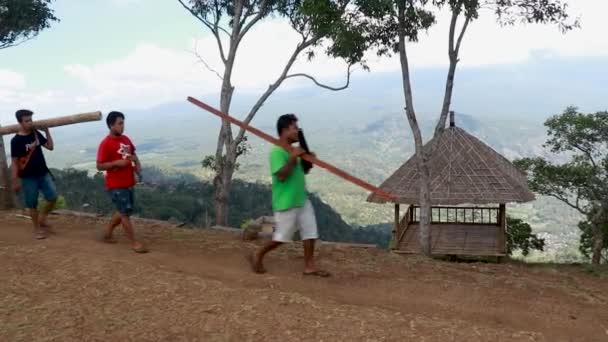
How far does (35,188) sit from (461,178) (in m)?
10.9

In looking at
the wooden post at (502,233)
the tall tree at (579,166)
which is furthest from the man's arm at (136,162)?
the tall tree at (579,166)

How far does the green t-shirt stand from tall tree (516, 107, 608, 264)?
55.8 feet

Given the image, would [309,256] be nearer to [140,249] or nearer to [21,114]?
[140,249]

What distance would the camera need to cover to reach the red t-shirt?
635cm

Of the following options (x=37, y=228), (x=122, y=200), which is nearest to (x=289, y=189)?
(x=122, y=200)

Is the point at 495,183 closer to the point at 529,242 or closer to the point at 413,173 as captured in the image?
the point at 413,173

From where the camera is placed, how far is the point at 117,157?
6434 millimetres

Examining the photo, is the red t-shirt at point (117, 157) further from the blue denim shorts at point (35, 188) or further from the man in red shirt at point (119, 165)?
the blue denim shorts at point (35, 188)

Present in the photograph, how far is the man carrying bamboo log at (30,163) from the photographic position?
7.02m

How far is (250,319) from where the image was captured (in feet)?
14.7

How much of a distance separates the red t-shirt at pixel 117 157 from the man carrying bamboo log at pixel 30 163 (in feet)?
4.04

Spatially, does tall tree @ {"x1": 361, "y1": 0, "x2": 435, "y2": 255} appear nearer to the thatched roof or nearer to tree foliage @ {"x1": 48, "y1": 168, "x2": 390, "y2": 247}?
the thatched roof

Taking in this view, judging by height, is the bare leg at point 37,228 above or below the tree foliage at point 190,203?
above

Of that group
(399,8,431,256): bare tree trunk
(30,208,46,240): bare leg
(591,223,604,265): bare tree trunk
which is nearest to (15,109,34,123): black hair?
(30,208,46,240): bare leg
